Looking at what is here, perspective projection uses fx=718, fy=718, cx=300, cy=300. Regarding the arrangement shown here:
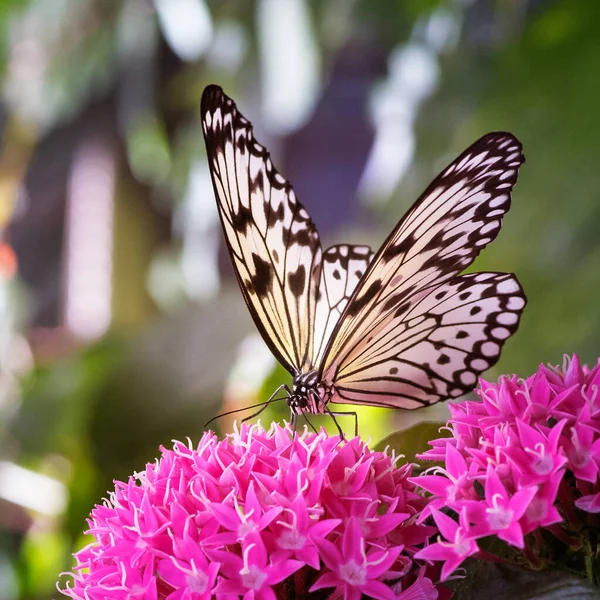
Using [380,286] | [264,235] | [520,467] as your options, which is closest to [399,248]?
[380,286]

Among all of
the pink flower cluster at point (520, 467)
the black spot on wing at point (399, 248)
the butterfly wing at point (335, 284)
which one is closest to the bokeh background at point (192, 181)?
the butterfly wing at point (335, 284)

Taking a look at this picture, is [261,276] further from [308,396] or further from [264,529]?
[264,529]

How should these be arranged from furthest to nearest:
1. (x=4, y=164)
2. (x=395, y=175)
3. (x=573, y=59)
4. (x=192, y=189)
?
(x=4, y=164)
(x=192, y=189)
(x=395, y=175)
(x=573, y=59)

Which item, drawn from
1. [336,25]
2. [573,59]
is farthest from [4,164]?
[573,59]

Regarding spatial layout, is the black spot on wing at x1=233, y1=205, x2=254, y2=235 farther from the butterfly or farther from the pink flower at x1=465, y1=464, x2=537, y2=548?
the pink flower at x1=465, y1=464, x2=537, y2=548

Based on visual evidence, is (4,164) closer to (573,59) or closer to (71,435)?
(71,435)

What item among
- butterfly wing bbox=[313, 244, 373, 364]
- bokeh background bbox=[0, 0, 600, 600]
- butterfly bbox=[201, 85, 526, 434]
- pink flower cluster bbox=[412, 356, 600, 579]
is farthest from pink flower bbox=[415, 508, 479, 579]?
bokeh background bbox=[0, 0, 600, 600]
